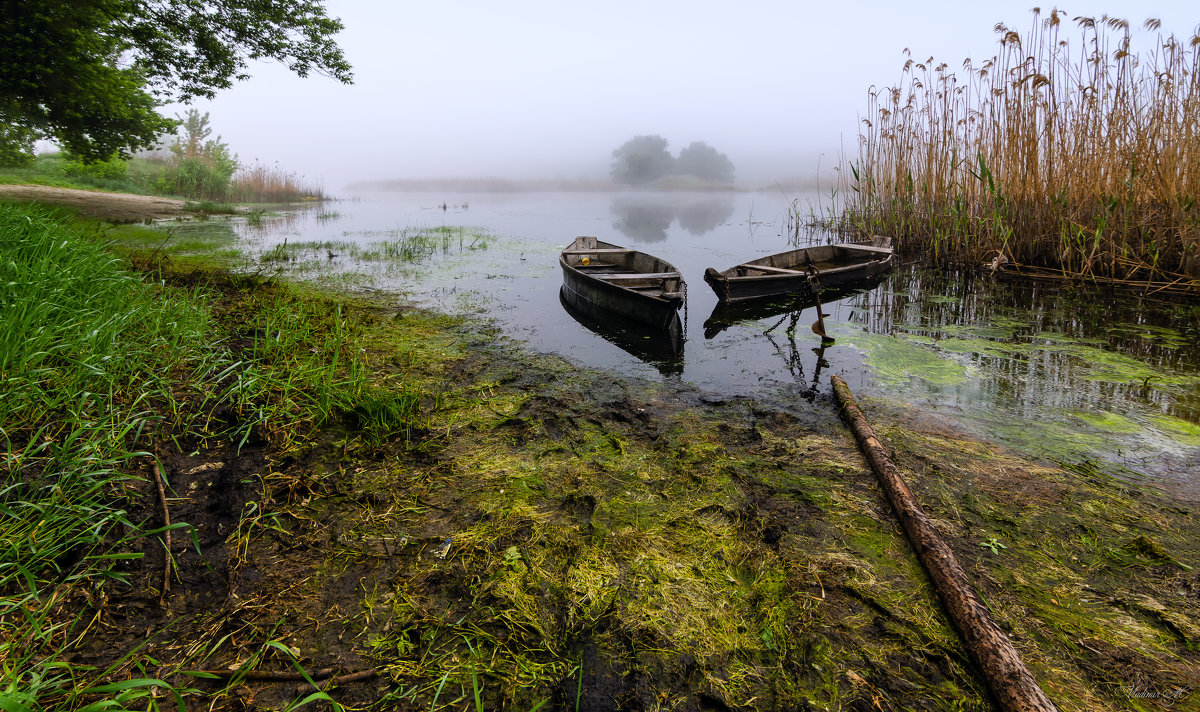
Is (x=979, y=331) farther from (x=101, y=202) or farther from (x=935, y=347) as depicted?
(x=101, y=202)

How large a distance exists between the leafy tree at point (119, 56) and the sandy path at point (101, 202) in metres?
1.82

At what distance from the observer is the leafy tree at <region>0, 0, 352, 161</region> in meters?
8.24

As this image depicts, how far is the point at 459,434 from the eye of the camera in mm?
3316

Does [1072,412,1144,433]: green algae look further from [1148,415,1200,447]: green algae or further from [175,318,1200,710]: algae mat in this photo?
[175,318,1200,710]: algae mat

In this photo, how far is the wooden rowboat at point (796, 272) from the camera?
6.79 m

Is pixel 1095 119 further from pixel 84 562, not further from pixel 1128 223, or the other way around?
pixel 84 562

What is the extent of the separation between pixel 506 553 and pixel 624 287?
423cm

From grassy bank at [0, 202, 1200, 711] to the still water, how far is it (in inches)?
25.1

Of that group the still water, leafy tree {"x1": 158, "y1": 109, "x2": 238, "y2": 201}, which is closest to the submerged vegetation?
leafy tree {"x1": 158, "y1": 109, "x2": 238, "y2": 201}

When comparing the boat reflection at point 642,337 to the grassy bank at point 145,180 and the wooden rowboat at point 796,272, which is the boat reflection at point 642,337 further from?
the grassy bank at point 145,180

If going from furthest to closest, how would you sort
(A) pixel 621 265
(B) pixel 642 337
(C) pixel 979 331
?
(A) pixel 621 265 → (C) pixel 979 331 → (B) pixel 642 337

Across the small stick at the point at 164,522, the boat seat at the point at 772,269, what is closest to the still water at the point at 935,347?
the boat seat at the point at 772,269

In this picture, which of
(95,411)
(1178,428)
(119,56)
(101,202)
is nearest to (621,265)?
(1178,428)

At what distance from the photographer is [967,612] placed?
183cm
